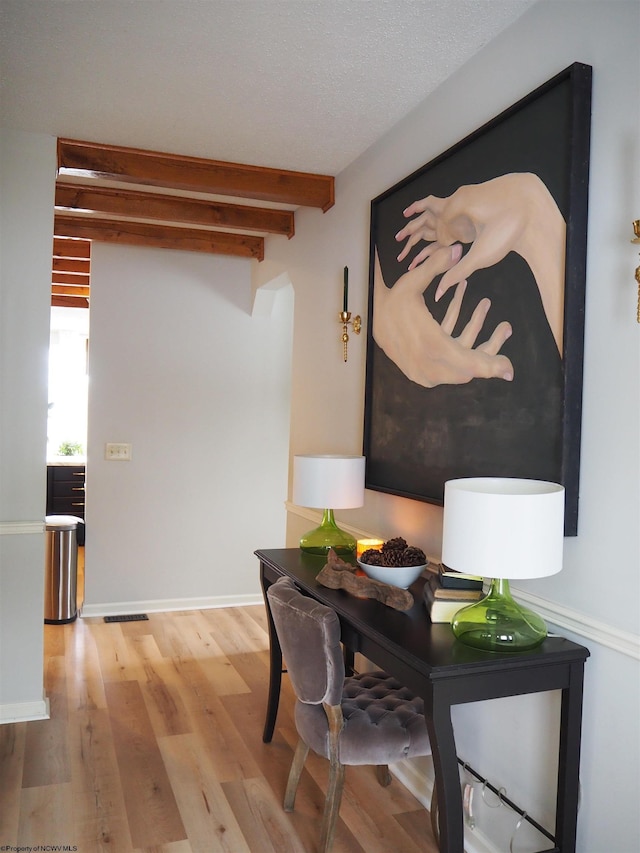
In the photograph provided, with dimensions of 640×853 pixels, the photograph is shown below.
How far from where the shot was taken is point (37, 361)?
10.8 ft

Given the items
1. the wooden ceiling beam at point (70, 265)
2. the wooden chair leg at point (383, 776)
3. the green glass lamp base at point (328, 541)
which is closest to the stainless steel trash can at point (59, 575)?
the wooden ceiling beam at point (70, 265)

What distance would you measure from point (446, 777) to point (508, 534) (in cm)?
63

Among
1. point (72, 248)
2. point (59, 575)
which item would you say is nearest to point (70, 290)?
point (72, 248)

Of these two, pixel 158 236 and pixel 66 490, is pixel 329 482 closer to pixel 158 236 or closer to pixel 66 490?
pixel 158 236

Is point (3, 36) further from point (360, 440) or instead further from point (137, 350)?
point (137, 350)

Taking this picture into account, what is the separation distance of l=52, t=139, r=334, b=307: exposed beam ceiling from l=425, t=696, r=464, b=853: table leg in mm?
2663

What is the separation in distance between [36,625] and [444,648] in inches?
86.1

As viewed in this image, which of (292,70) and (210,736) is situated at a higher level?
(292,70)

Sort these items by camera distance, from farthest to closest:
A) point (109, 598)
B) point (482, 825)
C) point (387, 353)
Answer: point (109, 598) → point (387, 353) → point (482, 825)

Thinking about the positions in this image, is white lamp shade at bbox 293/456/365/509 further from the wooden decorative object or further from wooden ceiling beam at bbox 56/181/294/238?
wooden ceiling beam at bbox 56/181/294/238

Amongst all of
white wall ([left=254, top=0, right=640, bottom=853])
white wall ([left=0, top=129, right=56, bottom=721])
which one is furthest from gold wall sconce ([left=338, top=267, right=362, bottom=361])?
white wall ([left=0, top=129, right=56, bottom=721])

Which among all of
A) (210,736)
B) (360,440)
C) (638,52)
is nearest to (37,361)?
(360,440)

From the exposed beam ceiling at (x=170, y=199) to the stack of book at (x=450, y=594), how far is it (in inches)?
88.6

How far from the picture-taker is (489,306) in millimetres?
2246
